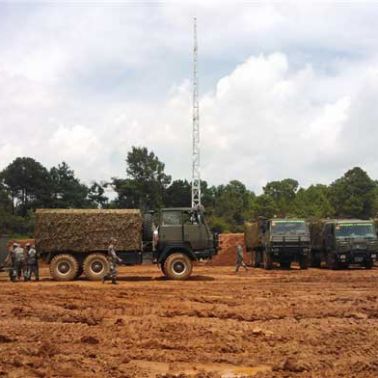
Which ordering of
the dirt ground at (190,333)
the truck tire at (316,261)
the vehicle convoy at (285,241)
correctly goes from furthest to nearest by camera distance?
the truck tire at (316,261)
the vehicle convoy at (285,241)
the dirt ground at (190,333)

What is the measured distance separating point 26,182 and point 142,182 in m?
13.7

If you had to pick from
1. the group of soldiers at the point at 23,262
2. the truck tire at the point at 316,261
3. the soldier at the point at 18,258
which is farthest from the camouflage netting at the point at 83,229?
the truck tire at the point at 316,261

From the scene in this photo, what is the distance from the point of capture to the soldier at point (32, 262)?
25094 mm

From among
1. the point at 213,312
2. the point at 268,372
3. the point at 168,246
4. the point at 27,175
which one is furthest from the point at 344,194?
the point at 268,372

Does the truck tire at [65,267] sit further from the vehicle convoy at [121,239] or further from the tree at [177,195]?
the tree at [177,195]

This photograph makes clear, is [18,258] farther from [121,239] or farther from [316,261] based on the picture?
[316,261]

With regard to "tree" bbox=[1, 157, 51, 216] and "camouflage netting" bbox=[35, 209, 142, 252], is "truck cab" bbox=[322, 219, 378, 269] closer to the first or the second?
"camouflage netting" bbox=[35, 209, 142, 252]

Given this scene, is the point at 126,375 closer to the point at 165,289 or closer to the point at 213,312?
the point at 213,312

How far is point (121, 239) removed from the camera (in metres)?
24.2

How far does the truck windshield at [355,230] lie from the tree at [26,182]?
172ft

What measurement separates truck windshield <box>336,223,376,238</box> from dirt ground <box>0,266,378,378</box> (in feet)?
38.5

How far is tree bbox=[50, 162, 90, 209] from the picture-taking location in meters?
78.1

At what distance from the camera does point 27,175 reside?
77.9 metres

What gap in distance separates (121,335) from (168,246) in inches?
496
